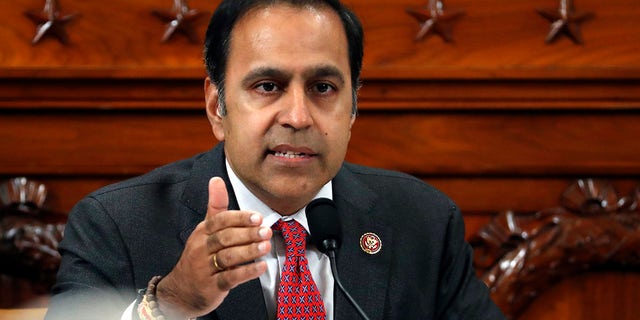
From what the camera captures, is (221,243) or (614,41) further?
(614,41)

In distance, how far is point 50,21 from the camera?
2.48 meters

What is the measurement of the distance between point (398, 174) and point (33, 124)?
1019mm

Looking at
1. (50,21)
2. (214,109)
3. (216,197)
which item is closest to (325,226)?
(216,197)

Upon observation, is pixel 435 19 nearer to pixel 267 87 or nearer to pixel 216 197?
pixel 267 87

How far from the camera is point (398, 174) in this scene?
213 centimetres

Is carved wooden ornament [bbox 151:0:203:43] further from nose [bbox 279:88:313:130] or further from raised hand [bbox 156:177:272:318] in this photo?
raised hand [bbox 156:177:272:318]

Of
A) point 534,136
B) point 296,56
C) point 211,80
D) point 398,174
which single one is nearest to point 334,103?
point 296,56

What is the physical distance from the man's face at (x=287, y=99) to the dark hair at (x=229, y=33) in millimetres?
19

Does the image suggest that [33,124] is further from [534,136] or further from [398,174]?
[534,136]

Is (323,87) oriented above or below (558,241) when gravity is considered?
above

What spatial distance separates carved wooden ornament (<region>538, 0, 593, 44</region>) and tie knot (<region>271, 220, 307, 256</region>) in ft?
3.66

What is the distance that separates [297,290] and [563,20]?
1.25 metres

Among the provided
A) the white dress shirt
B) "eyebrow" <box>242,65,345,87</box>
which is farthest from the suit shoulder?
"eyebrow" <box>242,65,345,87</box>

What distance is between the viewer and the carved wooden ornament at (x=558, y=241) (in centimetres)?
257
